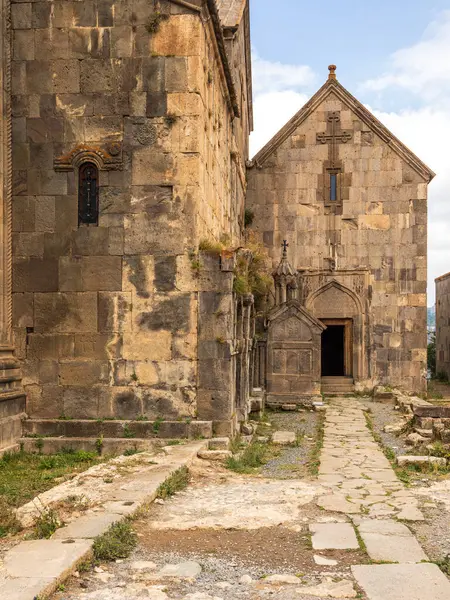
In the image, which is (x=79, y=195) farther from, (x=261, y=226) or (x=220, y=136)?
(x=261, y=226)

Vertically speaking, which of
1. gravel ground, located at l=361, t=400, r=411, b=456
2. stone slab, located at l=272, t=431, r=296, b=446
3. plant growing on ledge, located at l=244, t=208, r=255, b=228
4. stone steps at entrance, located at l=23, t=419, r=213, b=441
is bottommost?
gravel ground, located at l=361, t=400, r=411, b=456

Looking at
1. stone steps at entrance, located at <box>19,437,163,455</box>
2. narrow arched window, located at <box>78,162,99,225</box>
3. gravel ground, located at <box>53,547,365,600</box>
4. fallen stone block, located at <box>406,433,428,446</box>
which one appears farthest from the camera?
fallen stone block, located at <box>406,433,428,446</box>

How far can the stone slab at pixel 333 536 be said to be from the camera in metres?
4.96

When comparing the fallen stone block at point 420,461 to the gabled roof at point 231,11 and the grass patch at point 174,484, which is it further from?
the gabled roof at point 231,11

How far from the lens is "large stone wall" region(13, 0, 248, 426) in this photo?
9094 millimetres

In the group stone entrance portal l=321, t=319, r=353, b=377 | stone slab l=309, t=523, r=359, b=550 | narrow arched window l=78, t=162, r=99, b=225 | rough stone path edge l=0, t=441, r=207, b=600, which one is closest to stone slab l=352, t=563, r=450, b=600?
stone slab l=309, t=523, r=359, b=550

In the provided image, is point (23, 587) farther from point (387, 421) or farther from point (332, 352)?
point (332, 352)

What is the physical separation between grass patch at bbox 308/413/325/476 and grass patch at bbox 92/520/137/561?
3.27 m

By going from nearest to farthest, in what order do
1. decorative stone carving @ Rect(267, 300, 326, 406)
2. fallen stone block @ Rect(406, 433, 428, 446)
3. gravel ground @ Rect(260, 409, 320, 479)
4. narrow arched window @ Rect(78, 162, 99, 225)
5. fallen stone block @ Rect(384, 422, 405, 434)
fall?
gravel ground @ Rect(260, 409, 320, 479)
narrow arched window @ Rect(78, 162, 99, 225)
fallen stone block @ Rect(406, 433, 428, 446)
fallen stone block @ Rect(384, 422, 405, 434)
decorative stone carving @ Rect(267, 300, 326, 406)

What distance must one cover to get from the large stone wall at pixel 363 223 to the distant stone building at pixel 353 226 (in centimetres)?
3

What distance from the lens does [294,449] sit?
31.9 feet

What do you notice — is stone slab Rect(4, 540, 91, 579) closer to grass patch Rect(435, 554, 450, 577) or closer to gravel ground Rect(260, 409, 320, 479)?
grass patch Rect(435, 554, 450, 577)

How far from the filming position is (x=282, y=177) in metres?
18.7

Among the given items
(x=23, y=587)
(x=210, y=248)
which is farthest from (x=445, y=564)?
(x=210, y=248)
